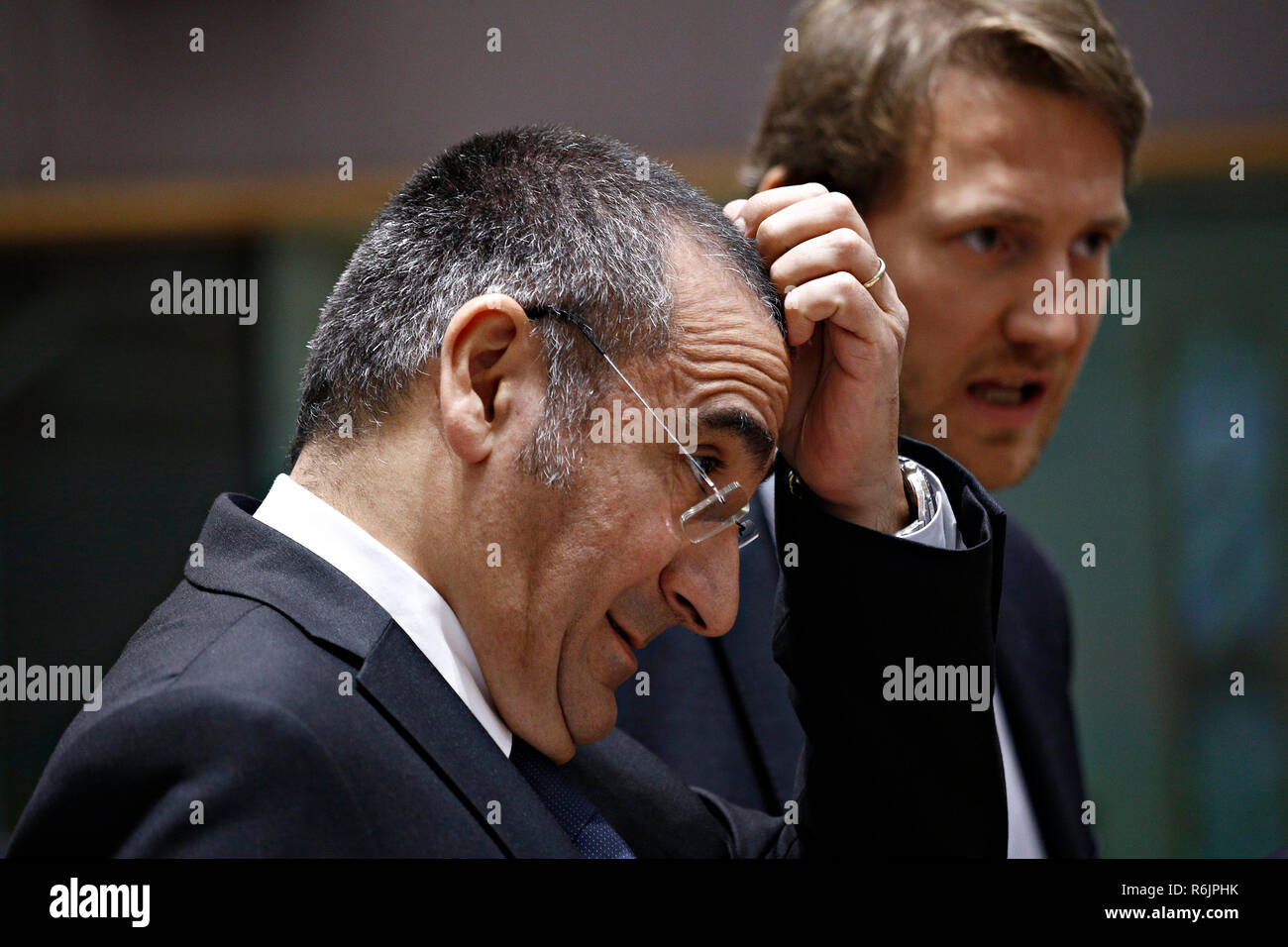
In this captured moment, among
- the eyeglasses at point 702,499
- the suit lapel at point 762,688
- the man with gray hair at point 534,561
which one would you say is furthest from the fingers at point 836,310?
the suit lapel at point 762,688

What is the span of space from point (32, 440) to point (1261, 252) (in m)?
4.72

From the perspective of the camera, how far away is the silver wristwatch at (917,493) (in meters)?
1.72

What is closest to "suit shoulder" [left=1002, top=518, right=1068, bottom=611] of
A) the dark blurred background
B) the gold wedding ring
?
the gold wedding ring

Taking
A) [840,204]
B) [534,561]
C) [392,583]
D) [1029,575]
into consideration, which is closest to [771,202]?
[840,204]

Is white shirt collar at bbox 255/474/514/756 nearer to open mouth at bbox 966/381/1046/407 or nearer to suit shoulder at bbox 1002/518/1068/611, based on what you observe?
open mouth at bbox 966/381/1046/407

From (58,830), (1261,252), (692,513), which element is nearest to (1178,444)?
(1261,252)

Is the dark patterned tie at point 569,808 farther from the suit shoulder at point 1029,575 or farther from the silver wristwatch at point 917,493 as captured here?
the suit shoulder at point 1029,575

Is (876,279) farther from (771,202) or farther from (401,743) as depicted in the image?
(401,743)

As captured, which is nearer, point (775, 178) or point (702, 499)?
point (702, 499)

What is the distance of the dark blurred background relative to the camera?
14.3 feet

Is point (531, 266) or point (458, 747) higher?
point (531, 266)

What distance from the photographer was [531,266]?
1.41 metres

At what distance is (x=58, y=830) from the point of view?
43.9 inches

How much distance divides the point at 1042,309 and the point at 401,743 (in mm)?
1457
